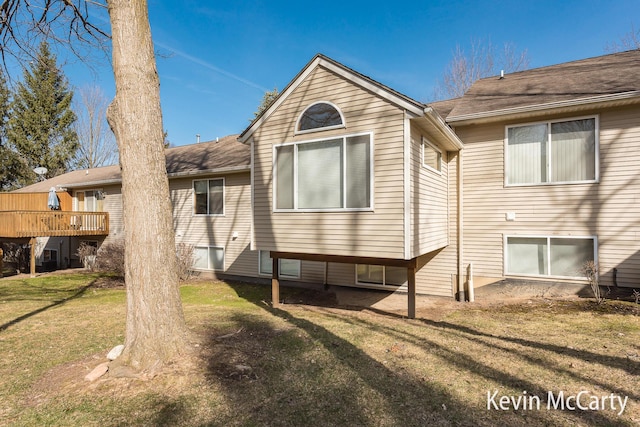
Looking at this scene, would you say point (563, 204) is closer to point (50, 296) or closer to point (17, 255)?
point (50, 296)

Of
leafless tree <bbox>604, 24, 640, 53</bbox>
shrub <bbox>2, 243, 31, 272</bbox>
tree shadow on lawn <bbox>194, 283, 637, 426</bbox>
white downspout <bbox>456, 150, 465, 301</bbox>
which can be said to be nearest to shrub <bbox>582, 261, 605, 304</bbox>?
white downspout <bbox>456, 150, 465, 301</bbox>

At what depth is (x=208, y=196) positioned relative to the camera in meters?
13.5

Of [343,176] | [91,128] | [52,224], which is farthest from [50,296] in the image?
[91,128]

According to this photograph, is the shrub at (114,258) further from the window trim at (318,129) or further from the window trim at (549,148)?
the window trim at (549,148)

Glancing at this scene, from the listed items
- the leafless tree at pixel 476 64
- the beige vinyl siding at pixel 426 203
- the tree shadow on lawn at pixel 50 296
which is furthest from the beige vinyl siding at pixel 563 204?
the leafless tree at pixel 476 64

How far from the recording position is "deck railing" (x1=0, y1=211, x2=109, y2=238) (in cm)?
1374

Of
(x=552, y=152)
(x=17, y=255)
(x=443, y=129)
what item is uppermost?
(x=443, y=129)

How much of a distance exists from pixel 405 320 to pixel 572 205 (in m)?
4.76

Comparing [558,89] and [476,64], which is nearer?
[558,89]

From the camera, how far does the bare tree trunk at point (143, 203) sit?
14.2 feet

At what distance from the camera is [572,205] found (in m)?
7.87

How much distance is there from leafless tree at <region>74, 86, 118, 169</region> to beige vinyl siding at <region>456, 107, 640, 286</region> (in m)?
32.4

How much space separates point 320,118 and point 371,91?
126 centimetres

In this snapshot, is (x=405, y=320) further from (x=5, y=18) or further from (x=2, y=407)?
(x=5, y=18)
